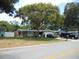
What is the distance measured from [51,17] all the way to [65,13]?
100 feet

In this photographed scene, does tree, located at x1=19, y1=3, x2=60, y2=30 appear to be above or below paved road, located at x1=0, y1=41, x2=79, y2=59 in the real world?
above

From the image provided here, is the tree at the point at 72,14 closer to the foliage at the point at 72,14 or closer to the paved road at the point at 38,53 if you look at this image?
the foliage at the point at 72,14

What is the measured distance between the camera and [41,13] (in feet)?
218

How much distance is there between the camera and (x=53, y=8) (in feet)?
223

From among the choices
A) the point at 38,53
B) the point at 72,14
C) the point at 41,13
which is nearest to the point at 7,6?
the point at 38,53

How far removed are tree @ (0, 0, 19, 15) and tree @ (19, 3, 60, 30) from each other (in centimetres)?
3883

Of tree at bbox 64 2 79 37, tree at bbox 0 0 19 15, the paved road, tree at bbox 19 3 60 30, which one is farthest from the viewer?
tree at bbox 64 2 79 37

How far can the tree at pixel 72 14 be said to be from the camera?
90944 millimetres

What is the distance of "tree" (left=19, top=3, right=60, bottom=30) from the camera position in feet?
213

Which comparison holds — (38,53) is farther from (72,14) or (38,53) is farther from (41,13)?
(72,14)

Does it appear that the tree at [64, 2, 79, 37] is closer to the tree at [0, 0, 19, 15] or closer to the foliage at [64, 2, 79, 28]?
the foliage at [64, 2, 79, 28]

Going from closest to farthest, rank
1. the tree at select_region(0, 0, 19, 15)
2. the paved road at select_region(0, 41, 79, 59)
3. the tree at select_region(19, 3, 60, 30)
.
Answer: the paved road at select_region(0, 41, 79, 59) < the tree at select_region(0, 0, 19, 15) < the tree at select_region(19, 3, 60, 30)

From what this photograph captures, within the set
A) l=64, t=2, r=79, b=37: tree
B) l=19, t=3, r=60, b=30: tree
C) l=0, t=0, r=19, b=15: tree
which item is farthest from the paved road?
l=64, t=2, r=79, b=37: tree

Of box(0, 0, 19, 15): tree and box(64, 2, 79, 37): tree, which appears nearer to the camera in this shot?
box(0, 0, 19, 15): tree
